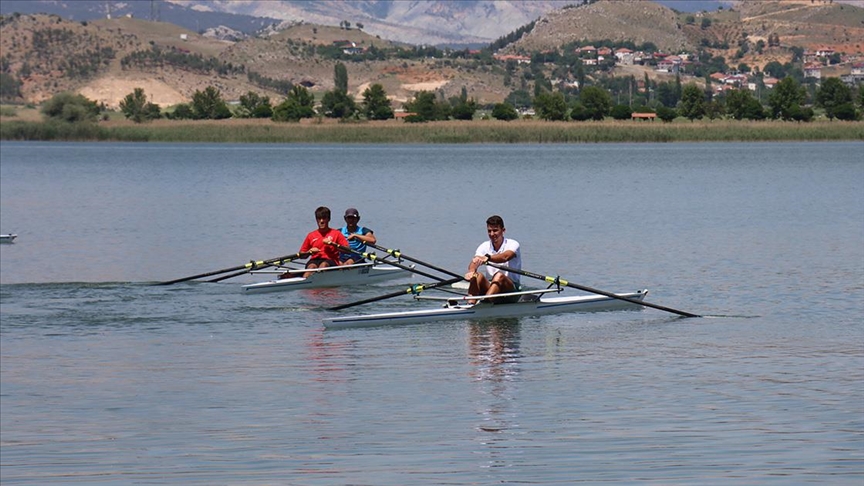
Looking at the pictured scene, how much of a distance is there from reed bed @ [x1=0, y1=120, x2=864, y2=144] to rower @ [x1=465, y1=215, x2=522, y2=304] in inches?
3469

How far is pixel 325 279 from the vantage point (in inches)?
1159

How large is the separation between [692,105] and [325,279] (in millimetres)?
119853

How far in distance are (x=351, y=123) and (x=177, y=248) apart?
9702 cm

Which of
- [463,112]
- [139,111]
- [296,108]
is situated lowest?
[463,112]

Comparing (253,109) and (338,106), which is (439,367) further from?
(253,109)

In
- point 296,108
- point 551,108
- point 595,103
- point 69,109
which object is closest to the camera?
point 69,109

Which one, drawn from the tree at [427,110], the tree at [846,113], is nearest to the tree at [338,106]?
the tree at [427,110]

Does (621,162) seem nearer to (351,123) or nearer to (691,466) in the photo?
(351,123)

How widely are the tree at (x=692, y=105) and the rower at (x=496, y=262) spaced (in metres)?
123

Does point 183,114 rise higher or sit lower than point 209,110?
lower

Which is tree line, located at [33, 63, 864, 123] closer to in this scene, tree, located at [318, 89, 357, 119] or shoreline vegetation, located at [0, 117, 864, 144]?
tree, located at [318, 89, 357, 119]

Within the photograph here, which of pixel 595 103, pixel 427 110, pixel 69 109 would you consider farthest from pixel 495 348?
pixel 595 103

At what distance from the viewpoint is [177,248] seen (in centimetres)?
4131

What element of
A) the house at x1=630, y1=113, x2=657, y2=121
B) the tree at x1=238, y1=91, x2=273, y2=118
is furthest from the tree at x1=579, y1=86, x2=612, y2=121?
the tree at x1=238, y1=91, x2=273, y2=118
